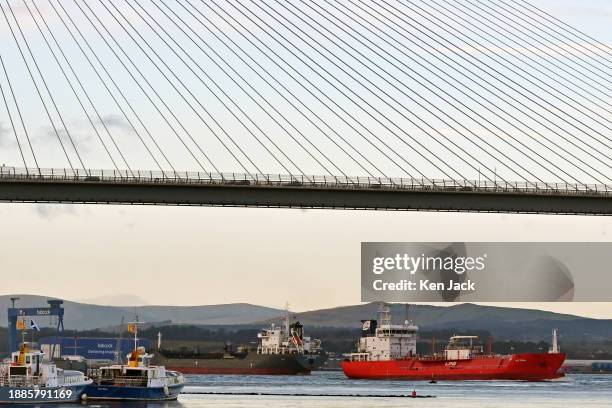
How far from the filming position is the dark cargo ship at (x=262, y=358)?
12462 cm

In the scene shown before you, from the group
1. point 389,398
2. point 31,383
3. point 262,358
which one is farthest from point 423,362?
point 31,383

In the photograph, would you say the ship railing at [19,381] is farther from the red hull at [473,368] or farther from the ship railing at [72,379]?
the red hull at [473,368]

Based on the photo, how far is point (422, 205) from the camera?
67688mm

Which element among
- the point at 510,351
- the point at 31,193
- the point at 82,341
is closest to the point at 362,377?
the point at 82,341

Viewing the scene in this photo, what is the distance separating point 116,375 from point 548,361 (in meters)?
50.5

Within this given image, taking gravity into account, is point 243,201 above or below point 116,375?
above

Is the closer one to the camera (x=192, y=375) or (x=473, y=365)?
(x=473, y=365)

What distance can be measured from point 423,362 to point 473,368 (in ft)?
15.0

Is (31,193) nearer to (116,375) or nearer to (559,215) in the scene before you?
(116,375)

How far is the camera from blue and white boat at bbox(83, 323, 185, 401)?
65.9m

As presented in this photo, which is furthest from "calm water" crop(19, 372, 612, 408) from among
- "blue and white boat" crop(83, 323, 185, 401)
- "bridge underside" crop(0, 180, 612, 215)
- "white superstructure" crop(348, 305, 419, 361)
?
"white superstructure" crop(348, 305, 419, 361)

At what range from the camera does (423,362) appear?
112250 mm

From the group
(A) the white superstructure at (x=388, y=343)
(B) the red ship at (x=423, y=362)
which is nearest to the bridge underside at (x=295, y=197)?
(B) the red ship at (x=423, y=362)

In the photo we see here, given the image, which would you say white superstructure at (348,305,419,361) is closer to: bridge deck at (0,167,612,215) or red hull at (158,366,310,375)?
red hull at (158,366,310,375)
